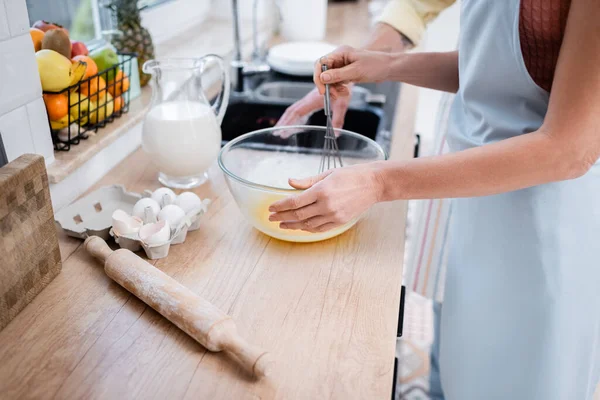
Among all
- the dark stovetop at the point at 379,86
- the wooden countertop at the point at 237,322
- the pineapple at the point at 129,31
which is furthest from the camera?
the dark stovetop at the point at 379,86

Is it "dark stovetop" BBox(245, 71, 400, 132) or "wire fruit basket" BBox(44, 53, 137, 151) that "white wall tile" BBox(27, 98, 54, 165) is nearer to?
"wire fruit basket" BBox(44, 53, 137, 151)

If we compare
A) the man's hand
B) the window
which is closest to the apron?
the man's hand

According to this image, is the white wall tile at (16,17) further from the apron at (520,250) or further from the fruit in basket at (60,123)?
the apron at (520,250)

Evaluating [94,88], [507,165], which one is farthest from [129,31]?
[507,165]

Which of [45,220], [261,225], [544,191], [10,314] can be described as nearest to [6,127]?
[45,220]

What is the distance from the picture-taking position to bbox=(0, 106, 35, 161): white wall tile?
2.84 ft

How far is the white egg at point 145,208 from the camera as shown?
0.91 m

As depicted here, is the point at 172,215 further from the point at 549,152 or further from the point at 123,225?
the point at 549,152

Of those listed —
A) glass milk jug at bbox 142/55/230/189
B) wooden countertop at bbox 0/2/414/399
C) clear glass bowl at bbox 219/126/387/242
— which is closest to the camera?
wooden countertop at bbox 0/2/414/399

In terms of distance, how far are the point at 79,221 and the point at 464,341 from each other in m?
0.75

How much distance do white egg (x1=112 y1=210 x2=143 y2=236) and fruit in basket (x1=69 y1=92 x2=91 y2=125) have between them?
274mm

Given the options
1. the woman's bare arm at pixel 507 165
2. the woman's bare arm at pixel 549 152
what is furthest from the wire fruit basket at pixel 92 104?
the woman's bare arm at pixel 549 152

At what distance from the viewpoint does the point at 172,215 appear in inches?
35.9

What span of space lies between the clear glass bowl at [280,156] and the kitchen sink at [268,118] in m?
0.40
